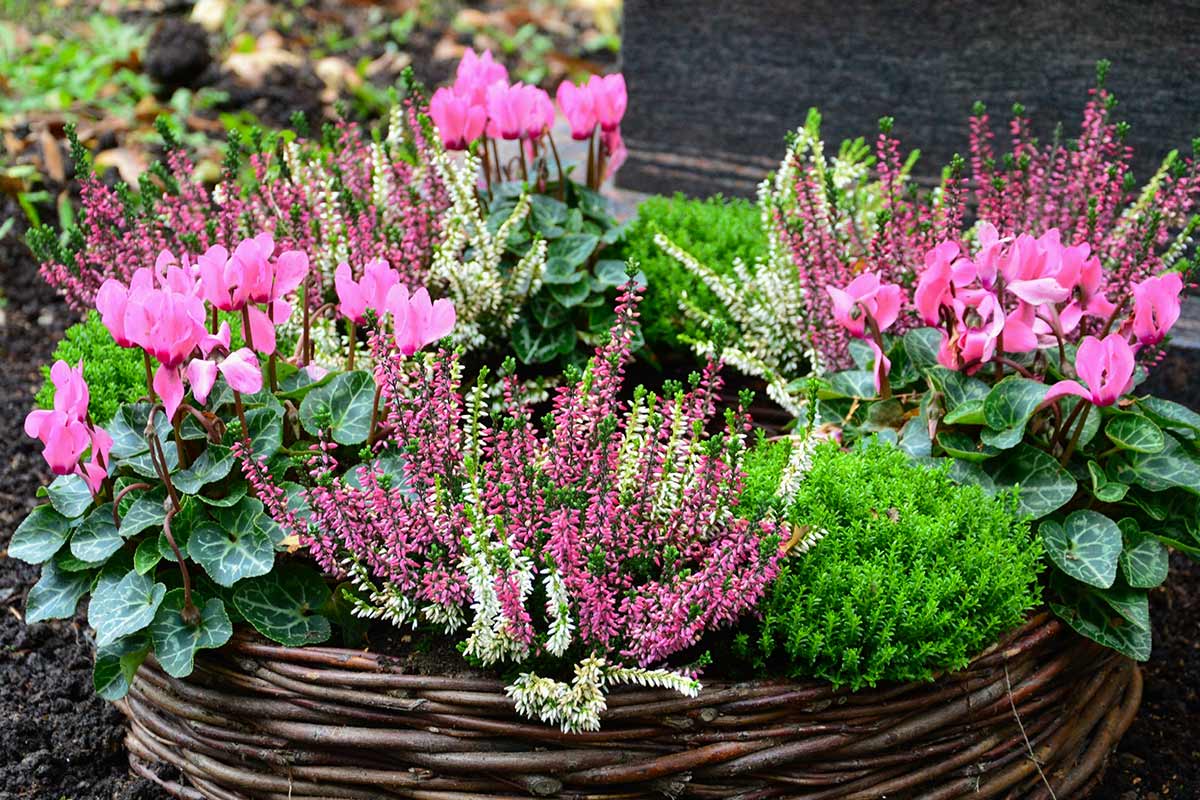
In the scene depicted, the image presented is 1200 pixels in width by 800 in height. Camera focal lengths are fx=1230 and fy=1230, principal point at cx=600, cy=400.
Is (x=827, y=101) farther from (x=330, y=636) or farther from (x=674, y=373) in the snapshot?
(x=330, y=636)

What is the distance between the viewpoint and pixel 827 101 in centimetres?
411

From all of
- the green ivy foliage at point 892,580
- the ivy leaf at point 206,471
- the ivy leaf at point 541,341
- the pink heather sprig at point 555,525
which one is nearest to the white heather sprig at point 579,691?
the pink heather sprig at point 555,525

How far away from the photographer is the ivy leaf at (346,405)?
213cm

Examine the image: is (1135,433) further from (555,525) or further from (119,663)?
(119,663)

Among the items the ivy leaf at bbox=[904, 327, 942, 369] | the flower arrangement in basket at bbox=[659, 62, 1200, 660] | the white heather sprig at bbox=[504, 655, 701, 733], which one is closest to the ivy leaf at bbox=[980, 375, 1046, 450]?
the flower arrangement in basket at bbox=[659, 62, 1200, 660]

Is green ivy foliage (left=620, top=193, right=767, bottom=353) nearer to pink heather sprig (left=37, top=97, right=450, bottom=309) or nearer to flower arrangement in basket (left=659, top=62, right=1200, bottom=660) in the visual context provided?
flower arrangement in basket (left=659, top=62, right=1200, bottom=660)

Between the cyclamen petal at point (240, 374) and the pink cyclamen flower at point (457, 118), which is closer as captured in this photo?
the cyclamen petal at point (240, 374)

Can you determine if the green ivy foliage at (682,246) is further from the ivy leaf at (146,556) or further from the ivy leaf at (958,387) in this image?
the ivy leaf at (146,556)

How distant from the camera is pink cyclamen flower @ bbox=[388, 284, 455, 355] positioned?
190 centimetres

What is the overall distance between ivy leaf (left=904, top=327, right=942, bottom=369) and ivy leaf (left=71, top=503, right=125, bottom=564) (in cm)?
149

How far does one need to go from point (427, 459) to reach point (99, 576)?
61 cm

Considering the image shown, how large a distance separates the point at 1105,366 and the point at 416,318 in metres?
1.13

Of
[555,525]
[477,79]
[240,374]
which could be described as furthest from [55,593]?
[477,79]

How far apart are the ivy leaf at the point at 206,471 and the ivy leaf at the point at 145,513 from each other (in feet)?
0.14
